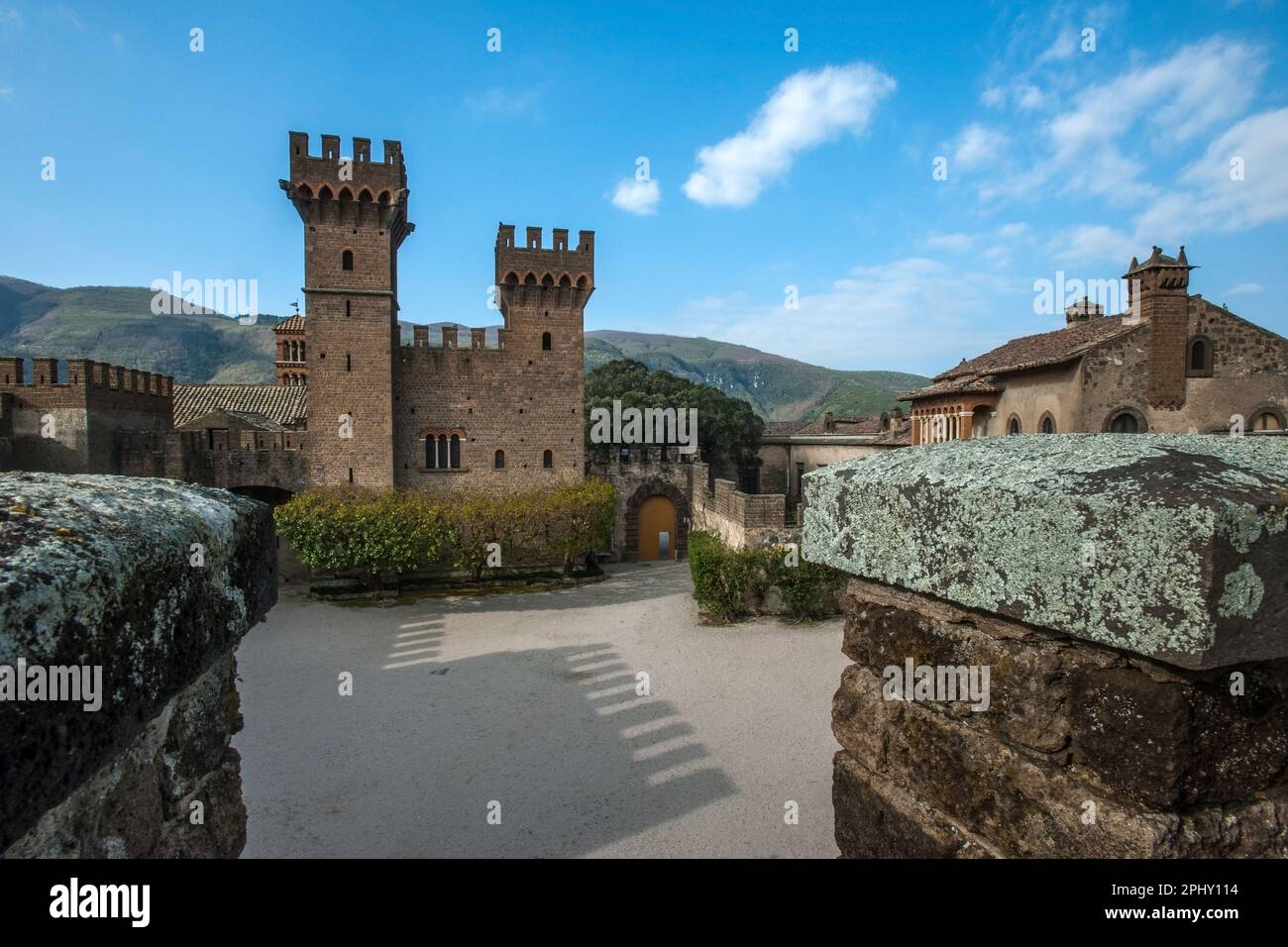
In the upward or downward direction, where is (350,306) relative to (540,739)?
upward

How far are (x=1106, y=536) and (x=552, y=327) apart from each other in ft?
84.9

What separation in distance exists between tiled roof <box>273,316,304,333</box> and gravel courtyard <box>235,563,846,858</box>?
27.1 m

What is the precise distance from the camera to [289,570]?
22.5m

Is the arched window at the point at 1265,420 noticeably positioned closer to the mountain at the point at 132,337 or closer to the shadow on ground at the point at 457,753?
the shadow on ground at the point at 457,753

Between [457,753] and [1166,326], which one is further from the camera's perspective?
[1166,326]

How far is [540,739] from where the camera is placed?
9.84 meters

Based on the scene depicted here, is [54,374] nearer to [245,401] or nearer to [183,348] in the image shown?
[245,401]

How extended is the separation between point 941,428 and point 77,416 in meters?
27.8

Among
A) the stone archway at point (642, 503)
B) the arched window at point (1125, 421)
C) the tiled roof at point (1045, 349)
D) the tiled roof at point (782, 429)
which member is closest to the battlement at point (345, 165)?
the stone archway at point (642, 503)

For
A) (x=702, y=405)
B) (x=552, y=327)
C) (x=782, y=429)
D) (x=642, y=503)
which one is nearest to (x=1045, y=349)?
(x=642, y=503)

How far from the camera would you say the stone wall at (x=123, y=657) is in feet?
3.55

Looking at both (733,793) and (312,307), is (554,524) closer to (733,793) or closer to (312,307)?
(312,307)

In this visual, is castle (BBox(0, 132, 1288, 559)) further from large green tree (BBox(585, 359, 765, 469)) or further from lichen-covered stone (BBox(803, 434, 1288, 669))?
lichen-covered stone (BBox(803, 434, 1288, 669))
